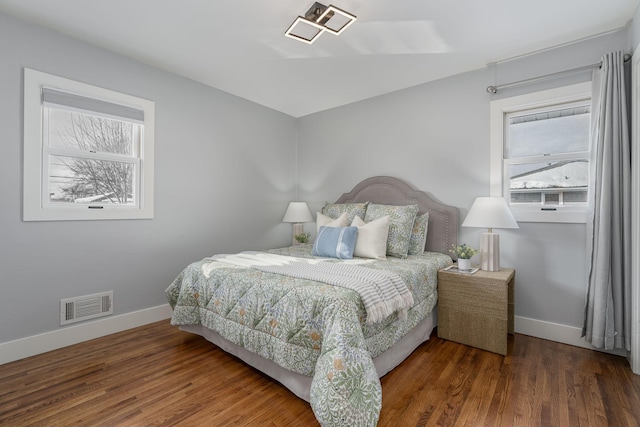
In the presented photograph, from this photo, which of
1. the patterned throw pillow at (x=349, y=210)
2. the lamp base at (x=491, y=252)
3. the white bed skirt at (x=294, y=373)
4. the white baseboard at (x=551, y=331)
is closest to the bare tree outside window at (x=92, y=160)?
the white bed skirt at (x=294, y=373)

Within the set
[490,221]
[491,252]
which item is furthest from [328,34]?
[491,252]

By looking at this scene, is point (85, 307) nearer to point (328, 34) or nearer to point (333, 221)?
point (333, 221)

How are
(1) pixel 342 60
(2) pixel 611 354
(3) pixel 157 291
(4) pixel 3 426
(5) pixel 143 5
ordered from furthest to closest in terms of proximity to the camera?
(3) pixel 157 291, (1) pixel 342 60, (2) pixel 611 354, (5) pixel 143 5, (4) pixel 3 426

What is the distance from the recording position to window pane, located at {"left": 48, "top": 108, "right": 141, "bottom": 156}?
2.51 metres

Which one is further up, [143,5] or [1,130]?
[143,5]

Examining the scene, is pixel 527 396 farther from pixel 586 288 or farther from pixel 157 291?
pixel 157 291

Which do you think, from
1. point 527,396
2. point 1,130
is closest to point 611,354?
point 527,396

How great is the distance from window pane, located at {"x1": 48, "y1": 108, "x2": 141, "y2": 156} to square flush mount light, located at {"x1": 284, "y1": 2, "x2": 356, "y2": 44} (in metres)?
1.81

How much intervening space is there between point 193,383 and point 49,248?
1.65 metres

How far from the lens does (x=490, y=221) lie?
252 centimetres

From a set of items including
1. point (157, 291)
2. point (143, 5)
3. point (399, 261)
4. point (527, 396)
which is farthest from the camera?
point (157, 291)

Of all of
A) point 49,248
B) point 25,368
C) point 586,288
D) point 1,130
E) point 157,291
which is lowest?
point 25,368

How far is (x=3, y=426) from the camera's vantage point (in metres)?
1.56

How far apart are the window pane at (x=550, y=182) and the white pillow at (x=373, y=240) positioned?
50.2 inches
